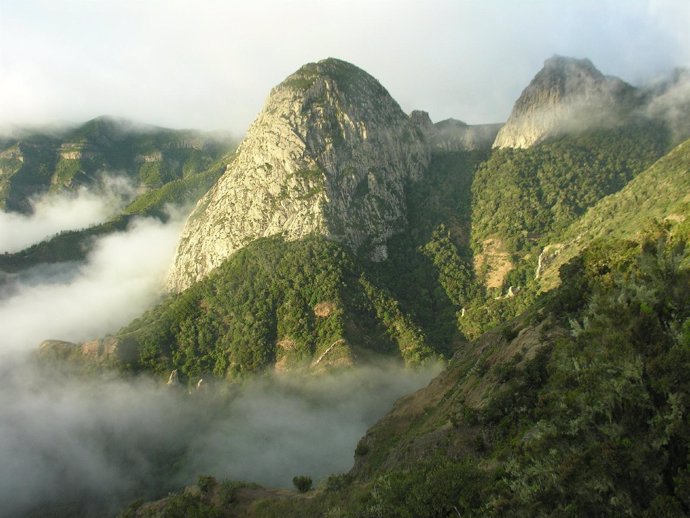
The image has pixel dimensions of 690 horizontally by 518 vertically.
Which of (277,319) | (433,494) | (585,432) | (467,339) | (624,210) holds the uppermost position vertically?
(624,210)

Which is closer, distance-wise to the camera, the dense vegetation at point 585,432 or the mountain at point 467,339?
the dense vegetation at point 585,432

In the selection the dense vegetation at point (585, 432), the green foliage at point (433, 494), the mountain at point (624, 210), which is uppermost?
the mountain at point (624, 210)

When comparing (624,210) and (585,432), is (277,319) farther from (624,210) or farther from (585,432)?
(585,432)

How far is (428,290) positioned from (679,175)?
84197mm

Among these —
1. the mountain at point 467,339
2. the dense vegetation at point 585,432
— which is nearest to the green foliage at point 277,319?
the mountain at point 467,339

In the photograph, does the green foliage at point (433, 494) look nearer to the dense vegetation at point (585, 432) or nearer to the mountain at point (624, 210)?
the dense vegetation at point (585, 432)

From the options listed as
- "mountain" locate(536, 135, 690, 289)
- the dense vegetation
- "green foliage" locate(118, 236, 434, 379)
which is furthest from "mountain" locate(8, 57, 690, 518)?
"mountain" locate(536, 135, 690, 289)

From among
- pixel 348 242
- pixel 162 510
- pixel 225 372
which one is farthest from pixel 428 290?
pixel 162 510

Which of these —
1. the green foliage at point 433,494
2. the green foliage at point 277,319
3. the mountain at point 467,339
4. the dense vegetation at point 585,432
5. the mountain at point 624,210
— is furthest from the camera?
the green foliage at point 277,319

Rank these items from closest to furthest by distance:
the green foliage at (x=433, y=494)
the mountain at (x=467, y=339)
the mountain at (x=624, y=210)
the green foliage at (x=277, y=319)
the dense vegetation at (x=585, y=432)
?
the dense vegetation at (x=585, y=432)
the mountain at (x=467, y=339)
the green foliage at (x=433, y=494)
the mountain at (x=624, y=210)
the green foliage at (x=277, y=319)

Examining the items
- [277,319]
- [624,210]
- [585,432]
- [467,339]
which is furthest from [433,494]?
[624,210]

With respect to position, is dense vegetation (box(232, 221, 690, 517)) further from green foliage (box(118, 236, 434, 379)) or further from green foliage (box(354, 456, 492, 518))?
green foliage (box(118, 236, 434, 379))

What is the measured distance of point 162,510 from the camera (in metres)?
62.4

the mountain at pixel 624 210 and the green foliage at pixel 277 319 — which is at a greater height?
the mountain at pixel 624 210
